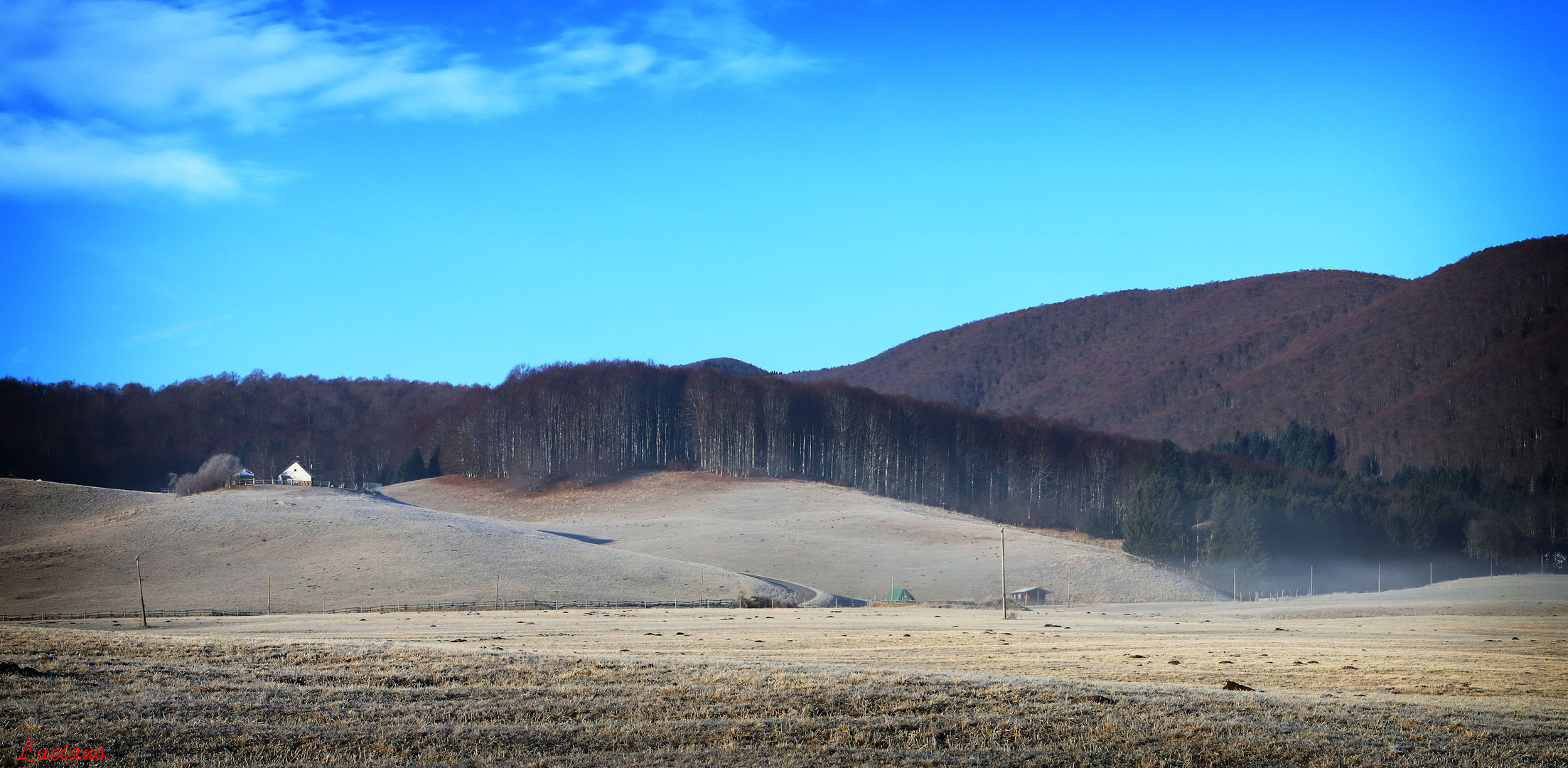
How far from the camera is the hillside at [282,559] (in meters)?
61.4

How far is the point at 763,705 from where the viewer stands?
679 inches

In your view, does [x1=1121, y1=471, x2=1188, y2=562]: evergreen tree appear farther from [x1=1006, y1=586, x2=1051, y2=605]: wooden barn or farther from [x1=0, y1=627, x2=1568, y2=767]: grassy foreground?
[x1=0, y1=627, x2=1568, y2=767]: grassy foreground

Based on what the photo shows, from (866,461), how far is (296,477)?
2429 inches

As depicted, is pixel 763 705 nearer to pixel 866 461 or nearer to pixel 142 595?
pixel 142 595

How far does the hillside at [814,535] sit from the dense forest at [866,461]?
6.73 m

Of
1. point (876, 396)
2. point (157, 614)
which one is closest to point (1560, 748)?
point (157, 614)

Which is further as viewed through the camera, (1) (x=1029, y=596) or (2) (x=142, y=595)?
(1) (x=1029, y=596)

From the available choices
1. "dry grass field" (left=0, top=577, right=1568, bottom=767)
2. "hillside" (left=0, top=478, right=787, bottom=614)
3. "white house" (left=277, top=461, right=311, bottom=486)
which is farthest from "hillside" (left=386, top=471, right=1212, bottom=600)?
"dry grass field" (left=0, top=577, right=1568, bottom=767)

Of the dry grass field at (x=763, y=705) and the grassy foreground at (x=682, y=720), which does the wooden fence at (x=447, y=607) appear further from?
the grassy foreground at (x=682, y=720)

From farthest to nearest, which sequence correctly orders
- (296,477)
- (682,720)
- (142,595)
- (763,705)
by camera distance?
(296,477) → (142,595) → (763,705) → (682,720)

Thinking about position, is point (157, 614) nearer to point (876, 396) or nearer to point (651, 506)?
point (651, 506)

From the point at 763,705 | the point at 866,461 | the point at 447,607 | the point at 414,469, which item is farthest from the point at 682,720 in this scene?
the point at 414,469

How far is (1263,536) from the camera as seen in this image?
9831 centimetres
